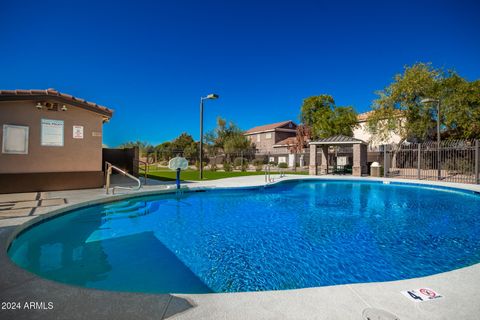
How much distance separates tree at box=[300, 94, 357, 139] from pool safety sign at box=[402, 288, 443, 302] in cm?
3011

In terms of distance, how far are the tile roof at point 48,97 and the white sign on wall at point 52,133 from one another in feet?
2.91

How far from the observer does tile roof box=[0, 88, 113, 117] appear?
814 centimetres

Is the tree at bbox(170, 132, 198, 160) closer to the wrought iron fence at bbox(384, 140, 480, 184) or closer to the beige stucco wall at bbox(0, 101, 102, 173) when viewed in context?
the wrought iron fence at bbox(384, 140, 480, 184)

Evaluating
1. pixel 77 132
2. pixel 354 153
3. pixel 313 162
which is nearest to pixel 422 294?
pixel 77 132

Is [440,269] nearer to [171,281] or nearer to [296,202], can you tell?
[171,281]

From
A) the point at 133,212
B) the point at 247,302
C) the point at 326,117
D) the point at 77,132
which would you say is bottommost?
the point at 133,212

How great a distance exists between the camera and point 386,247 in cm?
475

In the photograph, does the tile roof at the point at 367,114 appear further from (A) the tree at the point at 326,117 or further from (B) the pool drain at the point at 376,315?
(B) the pool drain at the point at 376,315

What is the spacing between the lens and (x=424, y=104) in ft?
67.1

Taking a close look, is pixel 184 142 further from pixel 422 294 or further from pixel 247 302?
pixel 422 294

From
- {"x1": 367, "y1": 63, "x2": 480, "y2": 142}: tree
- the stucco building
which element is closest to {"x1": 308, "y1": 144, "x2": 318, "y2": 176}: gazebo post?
{"x1": 367, "y1": 63, "x2": 480, "y2": 142}: tree

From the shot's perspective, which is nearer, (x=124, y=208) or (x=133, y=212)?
(x=133, y=212)

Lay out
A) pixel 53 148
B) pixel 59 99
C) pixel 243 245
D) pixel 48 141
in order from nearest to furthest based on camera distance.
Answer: pixel 243 245 → pixel 59 99 → pixel 48 141 → pixel 53 148

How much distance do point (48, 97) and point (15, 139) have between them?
1877mm
